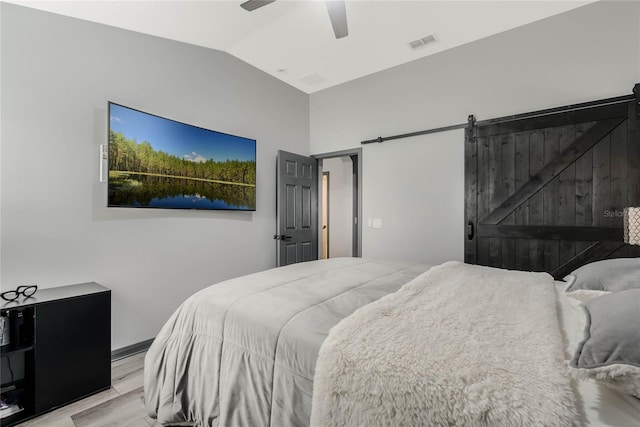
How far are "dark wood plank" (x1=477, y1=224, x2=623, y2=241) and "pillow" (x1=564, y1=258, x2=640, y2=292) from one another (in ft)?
4.32

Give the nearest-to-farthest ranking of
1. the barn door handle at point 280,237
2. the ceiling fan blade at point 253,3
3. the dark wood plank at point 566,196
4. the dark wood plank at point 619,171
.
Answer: the ceiling fan blade at point 253,3
the dark wood plank at point 619,171
the dark wood plank at point 566,196
the barn door handle at point 280,237

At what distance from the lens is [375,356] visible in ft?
2.87

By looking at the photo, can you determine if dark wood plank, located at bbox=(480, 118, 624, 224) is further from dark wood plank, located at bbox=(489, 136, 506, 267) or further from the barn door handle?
the barn door handle

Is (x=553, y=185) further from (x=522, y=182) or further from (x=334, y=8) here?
(x=334, y=8)

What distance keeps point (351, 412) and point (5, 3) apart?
3158mm

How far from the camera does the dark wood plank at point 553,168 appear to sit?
255 centimetres

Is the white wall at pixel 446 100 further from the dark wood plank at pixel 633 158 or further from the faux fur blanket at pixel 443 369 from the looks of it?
the faux fur blanket at pixel 443 369

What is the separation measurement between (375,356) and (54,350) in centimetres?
210

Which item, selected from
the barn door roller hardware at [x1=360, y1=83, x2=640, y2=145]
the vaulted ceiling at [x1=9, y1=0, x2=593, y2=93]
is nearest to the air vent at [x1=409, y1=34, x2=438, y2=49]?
the vaulted ceiling at [x1=9, y1=0, x2=593, y2=93]

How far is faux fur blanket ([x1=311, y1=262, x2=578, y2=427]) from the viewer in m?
0.69

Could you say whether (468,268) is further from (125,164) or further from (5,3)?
(5,3)

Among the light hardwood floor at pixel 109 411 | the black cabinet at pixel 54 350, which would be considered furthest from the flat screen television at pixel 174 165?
the light hardwood floor at pixel 109 411

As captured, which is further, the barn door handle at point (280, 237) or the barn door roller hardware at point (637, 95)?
the barn door handle at point (280, 237)

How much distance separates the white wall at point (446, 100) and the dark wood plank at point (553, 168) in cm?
29
